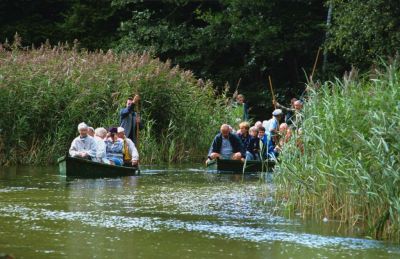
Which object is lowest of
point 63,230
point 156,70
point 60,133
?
point 63,230

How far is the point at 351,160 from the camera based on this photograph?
12578 millimetres

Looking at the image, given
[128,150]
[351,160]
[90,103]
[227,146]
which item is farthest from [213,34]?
[351,160]

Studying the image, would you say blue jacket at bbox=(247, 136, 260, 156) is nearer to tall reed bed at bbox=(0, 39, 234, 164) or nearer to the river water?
tall reed bed at bbox=(0, 39, 234, 164)

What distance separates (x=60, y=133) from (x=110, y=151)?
237 centimetres

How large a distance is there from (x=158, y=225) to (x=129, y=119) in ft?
31.7

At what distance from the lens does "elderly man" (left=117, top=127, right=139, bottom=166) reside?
20391 millimetres

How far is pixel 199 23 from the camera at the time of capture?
37250mm

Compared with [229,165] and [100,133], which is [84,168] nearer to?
[100,133]

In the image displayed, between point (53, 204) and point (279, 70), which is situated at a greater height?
point (279, 70)

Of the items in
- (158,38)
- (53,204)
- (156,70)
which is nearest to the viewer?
(53,204)

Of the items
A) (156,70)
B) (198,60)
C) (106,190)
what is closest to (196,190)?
(106,190)

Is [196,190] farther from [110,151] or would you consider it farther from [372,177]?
[372,177]

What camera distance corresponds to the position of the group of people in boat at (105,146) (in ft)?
65.5

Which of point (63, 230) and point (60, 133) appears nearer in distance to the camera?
point (63, 230)
